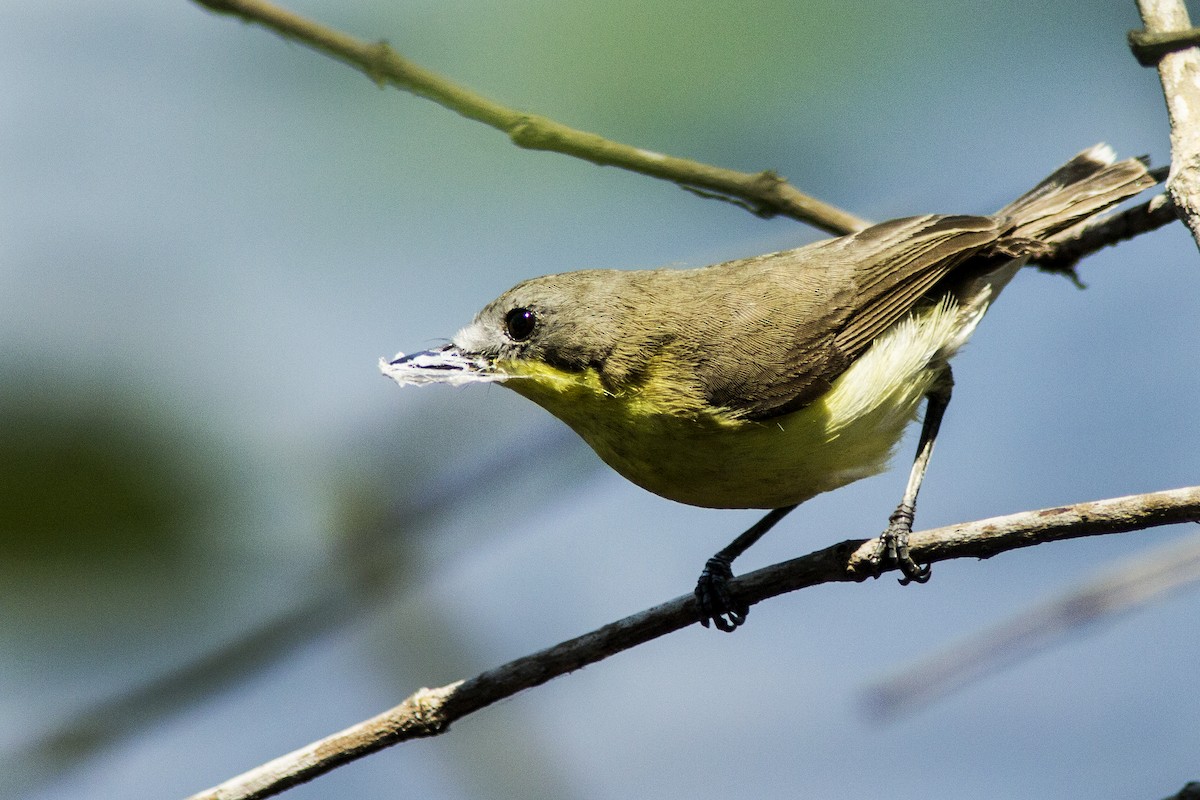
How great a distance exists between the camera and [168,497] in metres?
3.62

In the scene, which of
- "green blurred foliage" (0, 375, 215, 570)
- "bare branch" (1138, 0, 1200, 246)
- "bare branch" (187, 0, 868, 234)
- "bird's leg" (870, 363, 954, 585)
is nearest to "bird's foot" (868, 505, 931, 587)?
"bird's leg" (870, 363, 954, 585)

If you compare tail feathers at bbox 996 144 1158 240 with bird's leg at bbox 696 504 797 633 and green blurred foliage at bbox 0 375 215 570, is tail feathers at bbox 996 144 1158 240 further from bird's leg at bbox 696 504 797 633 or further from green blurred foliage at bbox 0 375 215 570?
green blurred foliage at bbox 0 375 215 570

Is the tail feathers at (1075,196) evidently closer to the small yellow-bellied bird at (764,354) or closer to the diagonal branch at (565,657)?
the small yellow-bellied bird at (764,354)

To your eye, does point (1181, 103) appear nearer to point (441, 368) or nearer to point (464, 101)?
point (464, 101)

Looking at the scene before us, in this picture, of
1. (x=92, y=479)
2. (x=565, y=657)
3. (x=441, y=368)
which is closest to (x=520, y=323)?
(x=441, y=368)

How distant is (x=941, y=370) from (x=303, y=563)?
326 cm

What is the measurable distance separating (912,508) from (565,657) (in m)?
1.93

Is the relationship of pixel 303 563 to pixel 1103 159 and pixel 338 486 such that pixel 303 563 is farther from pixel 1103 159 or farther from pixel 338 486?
pixel 1103 159

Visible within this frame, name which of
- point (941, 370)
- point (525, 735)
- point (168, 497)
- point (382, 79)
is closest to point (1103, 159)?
point (941, 370)

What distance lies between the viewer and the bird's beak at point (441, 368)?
4949 millimetres

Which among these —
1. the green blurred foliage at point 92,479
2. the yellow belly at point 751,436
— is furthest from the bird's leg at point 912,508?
the green blurred foliage at point 92,479

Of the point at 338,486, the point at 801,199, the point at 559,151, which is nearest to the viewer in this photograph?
the point at 559,151

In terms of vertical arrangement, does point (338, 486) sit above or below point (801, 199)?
below

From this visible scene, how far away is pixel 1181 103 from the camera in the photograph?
397cm
